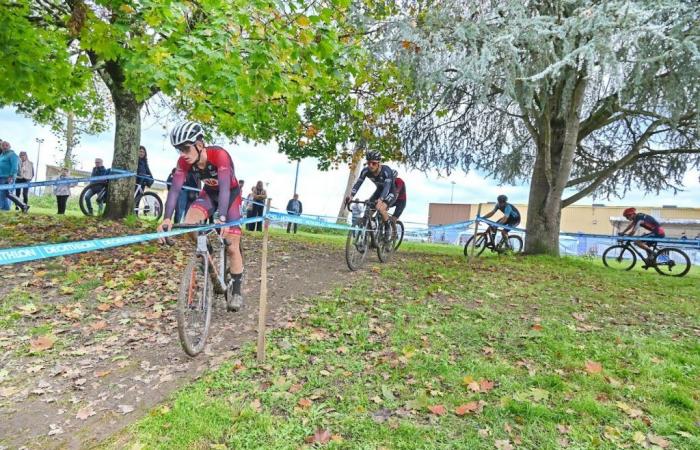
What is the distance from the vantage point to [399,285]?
7418mm

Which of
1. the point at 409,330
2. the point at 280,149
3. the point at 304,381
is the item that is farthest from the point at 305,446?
the point at 280,149

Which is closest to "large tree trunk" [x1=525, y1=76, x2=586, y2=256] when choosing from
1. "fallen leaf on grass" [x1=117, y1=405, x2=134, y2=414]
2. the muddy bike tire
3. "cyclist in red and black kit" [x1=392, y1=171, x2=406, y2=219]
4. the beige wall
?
"cyclist in red and black kit" [x1=392, y1=171, x2=406, y2=219]

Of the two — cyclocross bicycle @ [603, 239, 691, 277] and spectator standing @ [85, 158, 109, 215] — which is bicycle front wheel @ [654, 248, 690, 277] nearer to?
cyclocross bicycle @ [603, 239, 691, 277]

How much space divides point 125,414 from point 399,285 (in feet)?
16.0

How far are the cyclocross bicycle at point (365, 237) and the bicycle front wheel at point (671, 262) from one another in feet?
27.6

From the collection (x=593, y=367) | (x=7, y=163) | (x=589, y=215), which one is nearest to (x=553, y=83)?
(x=593, y=367)

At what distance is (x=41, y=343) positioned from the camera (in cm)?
452

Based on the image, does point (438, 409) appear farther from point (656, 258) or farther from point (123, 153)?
point (656, 258)

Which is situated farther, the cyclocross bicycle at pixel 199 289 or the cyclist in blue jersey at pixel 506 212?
the cyclist in blue jersey at pixel 506 212

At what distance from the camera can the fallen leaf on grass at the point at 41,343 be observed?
4.41 metres

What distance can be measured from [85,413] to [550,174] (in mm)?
11644

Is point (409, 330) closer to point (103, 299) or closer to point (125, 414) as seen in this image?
point (125, 414)

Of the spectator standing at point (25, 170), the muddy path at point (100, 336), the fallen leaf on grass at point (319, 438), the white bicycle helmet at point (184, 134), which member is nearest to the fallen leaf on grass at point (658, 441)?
the fallen leaf on grass at point (319, 438)

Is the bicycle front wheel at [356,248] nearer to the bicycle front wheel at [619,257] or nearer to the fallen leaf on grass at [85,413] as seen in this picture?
the fallen leaf on grass at [85,413]
